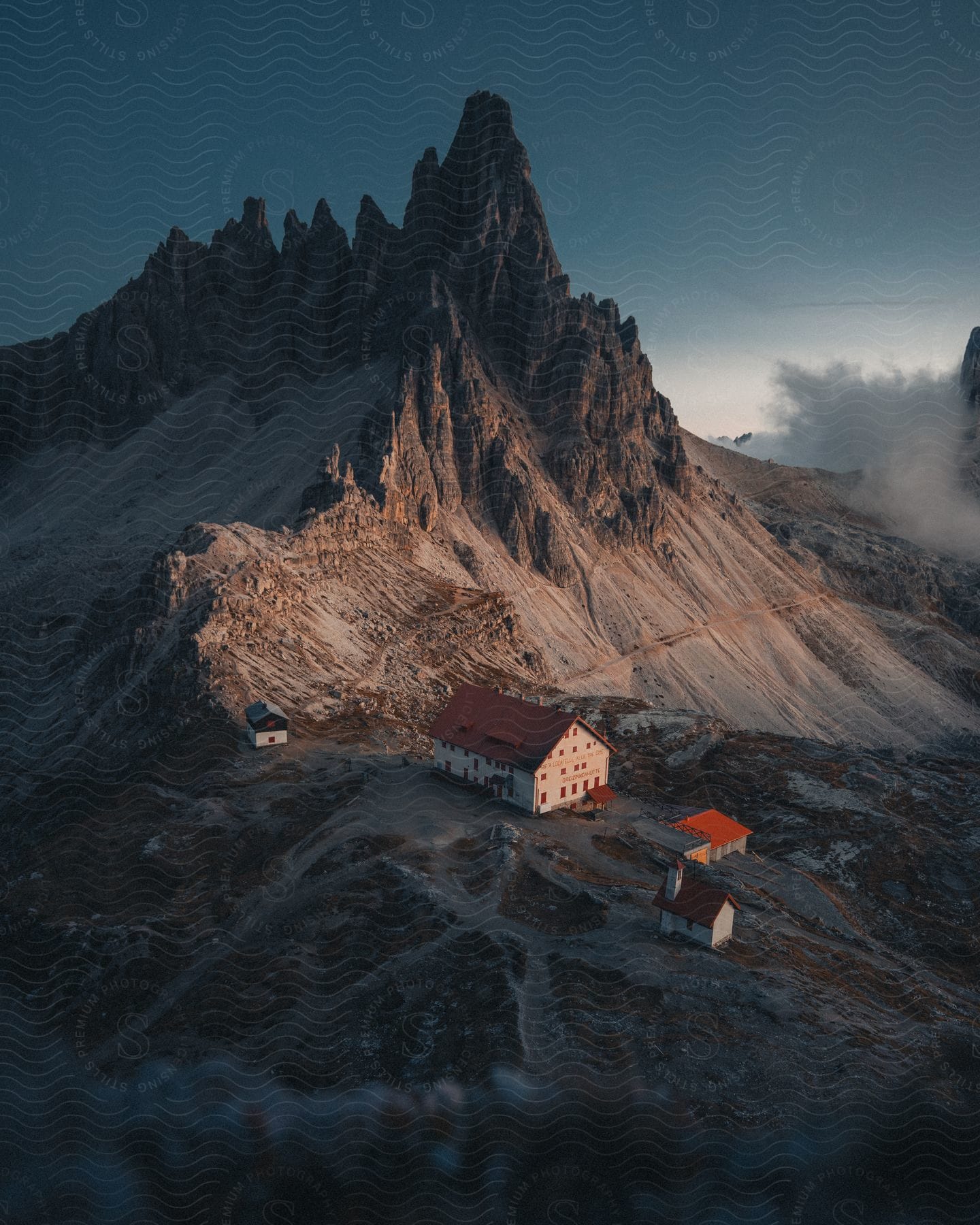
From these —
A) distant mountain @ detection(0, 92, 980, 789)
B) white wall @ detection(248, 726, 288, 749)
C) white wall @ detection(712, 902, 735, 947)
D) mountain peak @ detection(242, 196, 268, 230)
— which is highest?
mountain peak @ detection(242, 196, 268, 230)

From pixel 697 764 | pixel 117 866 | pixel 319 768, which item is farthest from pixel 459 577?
pixel 117 866

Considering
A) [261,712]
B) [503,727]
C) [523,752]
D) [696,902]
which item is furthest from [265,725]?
[696,902]

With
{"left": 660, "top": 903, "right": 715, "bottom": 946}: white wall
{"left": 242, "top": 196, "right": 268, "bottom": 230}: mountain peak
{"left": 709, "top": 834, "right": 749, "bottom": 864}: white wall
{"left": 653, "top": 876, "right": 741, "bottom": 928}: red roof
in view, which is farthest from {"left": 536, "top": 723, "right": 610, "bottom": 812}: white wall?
{"left": 242, "top": 196, "right": 268, "bottom": 230}: mountain peak

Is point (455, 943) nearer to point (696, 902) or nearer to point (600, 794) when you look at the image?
point (696, 902)

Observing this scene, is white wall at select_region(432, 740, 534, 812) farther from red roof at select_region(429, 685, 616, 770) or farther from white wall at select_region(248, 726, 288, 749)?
white wall at select_region(248, 726, 288, 749)

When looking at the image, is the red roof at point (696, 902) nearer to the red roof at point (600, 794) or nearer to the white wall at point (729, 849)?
the white wall at point (729, 849)

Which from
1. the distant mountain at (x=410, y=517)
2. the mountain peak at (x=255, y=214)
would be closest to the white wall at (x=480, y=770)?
the distant mountain at (x=410, y=517)

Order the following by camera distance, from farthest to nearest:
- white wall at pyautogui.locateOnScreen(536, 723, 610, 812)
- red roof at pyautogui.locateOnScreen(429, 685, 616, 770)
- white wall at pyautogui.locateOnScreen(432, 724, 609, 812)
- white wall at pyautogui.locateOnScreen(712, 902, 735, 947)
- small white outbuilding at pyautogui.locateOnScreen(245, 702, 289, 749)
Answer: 1. small white outbuilding at pyautogui.locateOnScreen(245, 702, 289, 749)
2. red roof at pyautogui.locateOnScreen(429, 685, 616, 770)
3. white wall at pyautogui.locateOnScreen(536, 723, 610, 812)
4. white wall at pyautogui.locateOnScreen(432, 724, 609, 812)
5. white wall at pyautogui.locateOnScreen(712, 902, 735, 947)
